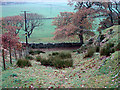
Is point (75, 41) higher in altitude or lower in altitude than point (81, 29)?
lower

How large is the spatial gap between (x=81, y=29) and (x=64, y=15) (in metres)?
2.01

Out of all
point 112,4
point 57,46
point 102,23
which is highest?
point 112,4

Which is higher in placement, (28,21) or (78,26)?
(28,21)

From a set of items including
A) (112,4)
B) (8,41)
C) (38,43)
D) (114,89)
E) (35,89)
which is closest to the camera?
(114,89)

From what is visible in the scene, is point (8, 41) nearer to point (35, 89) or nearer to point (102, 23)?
point (35, 89)

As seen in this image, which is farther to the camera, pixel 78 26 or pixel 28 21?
pixel 28 21

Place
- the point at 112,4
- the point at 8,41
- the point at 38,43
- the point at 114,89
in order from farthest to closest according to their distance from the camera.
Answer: the point at 38,43, the point at 112,4, the point at 8,41, the point at 114,89

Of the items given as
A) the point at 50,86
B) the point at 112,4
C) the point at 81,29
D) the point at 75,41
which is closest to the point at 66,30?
the point at 81,29

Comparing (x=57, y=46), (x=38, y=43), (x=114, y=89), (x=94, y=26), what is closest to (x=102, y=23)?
(x=94, y=26)

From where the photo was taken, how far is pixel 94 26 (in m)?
10.7

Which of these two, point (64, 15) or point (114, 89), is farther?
point (64, 15)

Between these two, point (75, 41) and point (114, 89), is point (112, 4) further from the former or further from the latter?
point (114, 89)

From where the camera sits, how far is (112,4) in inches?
384

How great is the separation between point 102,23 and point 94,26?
80cm
